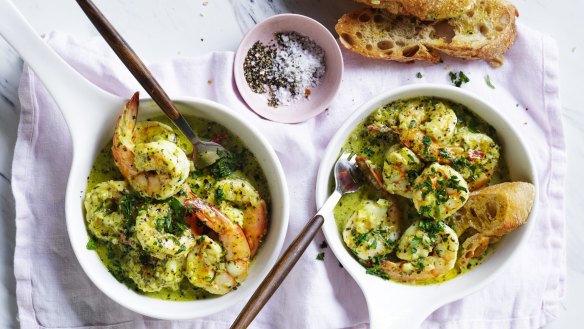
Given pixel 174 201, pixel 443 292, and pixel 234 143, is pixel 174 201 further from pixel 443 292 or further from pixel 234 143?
pixel 443 292

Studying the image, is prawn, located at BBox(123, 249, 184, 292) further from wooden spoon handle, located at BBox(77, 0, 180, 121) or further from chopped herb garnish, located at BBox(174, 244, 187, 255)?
wooden spoon handle, located at BBox(77, 0, 180, 121)

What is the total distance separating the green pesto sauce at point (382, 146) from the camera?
3156mm

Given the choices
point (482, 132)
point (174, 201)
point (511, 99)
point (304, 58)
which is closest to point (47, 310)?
point (174, 201)

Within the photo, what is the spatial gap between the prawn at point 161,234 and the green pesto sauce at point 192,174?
218 mm

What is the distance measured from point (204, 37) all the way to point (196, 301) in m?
1.34

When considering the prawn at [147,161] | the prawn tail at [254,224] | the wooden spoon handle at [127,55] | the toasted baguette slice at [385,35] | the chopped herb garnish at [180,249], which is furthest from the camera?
the toasted baguette slice at [385,35]

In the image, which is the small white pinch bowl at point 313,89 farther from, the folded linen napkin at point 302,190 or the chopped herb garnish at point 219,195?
the chopped herb garnish at point 219,195

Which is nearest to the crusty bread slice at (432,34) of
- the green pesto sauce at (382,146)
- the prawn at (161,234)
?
the green pesto sauce at (382,146)

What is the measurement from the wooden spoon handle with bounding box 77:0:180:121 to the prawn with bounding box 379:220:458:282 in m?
1.23

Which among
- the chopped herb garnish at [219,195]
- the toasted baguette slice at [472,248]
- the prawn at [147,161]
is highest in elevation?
the prawn at [147,161]

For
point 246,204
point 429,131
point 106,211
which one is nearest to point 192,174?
point 246,204

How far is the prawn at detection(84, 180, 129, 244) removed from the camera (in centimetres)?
284

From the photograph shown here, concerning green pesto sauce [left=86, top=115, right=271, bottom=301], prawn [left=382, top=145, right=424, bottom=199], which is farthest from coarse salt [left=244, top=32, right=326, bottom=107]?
prawn [left=382, top=145, right=424, bottom=199]

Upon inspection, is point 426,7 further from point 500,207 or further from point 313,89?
point 500,207
